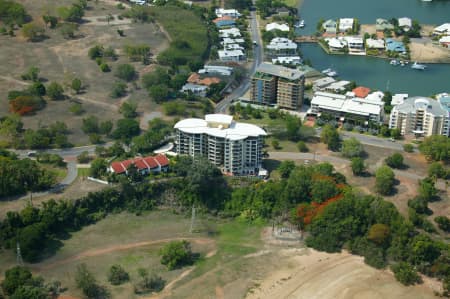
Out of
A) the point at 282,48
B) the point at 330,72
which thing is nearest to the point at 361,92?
the point at 330,72

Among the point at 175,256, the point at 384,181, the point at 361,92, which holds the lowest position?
the point at 175,256

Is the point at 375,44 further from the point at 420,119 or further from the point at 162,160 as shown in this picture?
the point at 162,160

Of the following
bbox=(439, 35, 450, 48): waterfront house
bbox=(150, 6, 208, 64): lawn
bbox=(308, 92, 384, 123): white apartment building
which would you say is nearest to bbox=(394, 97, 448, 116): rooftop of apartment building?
bbox=(308, 92, 384, 123): white apartment building

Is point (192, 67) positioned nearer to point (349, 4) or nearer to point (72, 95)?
point (72, 95)

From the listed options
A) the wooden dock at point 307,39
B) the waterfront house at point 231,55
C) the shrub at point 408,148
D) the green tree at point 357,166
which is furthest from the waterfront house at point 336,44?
the green tree at point 357,166

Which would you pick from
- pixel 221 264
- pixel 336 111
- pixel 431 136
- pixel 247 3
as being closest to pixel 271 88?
pixel 336 111

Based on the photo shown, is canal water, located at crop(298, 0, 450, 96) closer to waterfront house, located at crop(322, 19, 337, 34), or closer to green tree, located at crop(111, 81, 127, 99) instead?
waterfront house, located at crop(322, 19, 337, 34)
